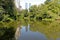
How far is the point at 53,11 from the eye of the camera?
46.7 meters

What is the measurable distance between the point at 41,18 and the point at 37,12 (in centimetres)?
245

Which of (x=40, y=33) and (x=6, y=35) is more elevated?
(x=6, y=35)

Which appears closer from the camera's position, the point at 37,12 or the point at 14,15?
the point at 14,15

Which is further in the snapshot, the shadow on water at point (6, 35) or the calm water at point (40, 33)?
the calm water at point (40, 33)

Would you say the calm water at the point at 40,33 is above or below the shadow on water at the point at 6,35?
below

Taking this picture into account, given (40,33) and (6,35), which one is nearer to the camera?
(6,35)

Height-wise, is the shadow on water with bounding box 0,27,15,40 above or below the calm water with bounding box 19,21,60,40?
above

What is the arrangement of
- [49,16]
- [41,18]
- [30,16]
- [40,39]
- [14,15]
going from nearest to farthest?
[40,39] → [14,15] → [49,16] → [41,18] → [30,16]

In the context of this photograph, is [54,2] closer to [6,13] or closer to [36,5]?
[36,5]

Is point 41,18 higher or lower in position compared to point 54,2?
lower

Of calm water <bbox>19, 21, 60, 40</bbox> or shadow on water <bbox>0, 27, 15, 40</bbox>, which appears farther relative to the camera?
calm water <bbox>19, 21, 60, 40</bbox>

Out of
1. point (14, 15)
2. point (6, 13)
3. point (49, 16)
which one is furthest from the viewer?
point (49, 16)

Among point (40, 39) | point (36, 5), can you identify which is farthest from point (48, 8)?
point (40, 39)

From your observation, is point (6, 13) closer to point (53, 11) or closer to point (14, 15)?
point (14, 15)
